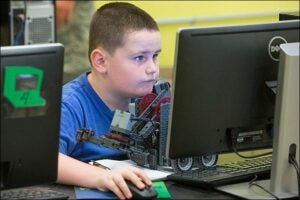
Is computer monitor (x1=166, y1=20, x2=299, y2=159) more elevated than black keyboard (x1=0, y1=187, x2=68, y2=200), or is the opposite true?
computer monitor (x1=166, y1=20, x2=299, y2=159)

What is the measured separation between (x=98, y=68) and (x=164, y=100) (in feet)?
0.99

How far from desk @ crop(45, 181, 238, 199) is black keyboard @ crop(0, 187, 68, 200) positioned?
5 centimetres

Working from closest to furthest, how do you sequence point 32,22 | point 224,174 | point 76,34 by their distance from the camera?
point 224,174, point 32,22, point 76,34

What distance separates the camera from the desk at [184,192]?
1.86 m

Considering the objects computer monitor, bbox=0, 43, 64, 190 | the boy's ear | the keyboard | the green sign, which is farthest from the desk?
the boy's ear

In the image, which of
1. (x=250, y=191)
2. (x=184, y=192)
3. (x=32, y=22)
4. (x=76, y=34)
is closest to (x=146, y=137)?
(x=184, y=192)

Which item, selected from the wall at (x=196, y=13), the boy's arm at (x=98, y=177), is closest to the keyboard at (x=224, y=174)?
the boy's arm at (x=98, y=177)

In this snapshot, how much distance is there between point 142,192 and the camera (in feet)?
5.77

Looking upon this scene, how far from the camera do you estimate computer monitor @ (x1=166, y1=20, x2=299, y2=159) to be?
1.81 m

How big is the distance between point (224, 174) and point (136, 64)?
424mm

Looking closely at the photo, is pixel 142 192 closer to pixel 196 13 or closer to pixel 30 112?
pixel 30 112

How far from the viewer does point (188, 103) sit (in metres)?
1.84

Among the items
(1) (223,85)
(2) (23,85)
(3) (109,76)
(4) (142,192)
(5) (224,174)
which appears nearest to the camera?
(2) (23,85)

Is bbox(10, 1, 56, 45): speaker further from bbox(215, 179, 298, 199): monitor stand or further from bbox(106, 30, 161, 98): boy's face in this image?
bbox(215, 179, 298, 199): monitor stand
